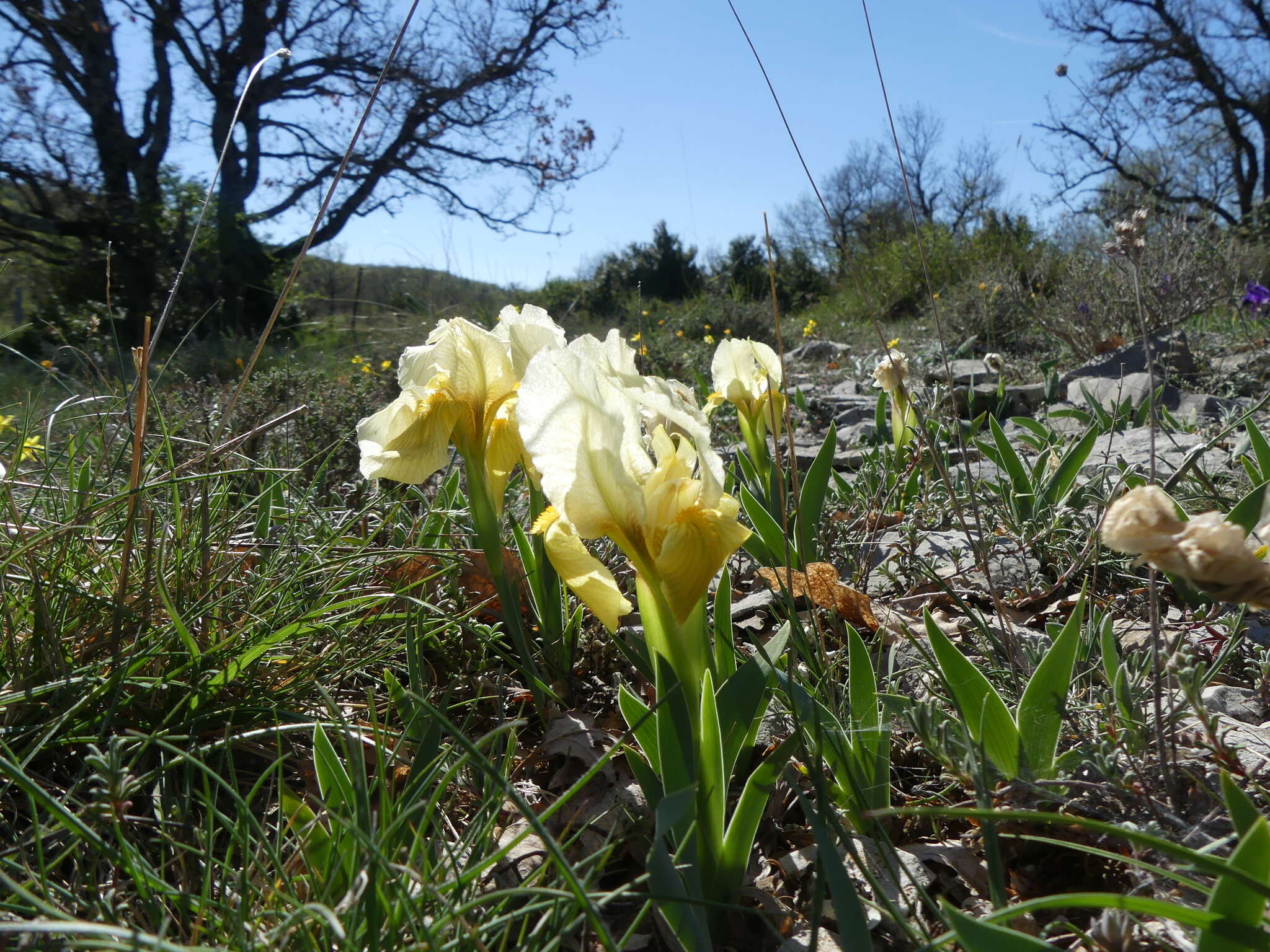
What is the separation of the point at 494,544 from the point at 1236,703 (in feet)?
4.16

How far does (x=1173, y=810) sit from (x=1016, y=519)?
3.77 feet

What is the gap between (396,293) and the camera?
8234 mm

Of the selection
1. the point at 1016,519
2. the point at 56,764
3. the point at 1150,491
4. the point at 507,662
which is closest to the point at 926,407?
the point at 1016,519

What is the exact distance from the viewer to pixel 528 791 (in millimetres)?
1268

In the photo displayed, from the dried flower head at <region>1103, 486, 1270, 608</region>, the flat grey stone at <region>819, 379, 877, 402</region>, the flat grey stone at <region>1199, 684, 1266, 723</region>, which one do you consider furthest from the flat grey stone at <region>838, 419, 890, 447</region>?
the dried flower head at <region>1103, 486, 1270, 608</region>

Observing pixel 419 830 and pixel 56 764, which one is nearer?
pixel 419 830

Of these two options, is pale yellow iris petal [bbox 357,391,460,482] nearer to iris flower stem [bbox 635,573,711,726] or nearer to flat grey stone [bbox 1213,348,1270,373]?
iris flower stem [bbox 635,573,711,726]

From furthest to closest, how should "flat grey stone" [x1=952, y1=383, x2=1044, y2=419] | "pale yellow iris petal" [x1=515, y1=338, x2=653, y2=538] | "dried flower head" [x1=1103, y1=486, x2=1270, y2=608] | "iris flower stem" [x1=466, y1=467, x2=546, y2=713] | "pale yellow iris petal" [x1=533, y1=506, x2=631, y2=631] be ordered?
1. "flat grey stone" [x1=952, y1=383, x2=1044, y2=419]
2. "iris flower stem" [x1=466, y1=467, x2=546, y2=713]
3. "pale yellow iris petal" [x1=533, y1=506, x2=631, y2=631]
4. "pale yellow iris petal" [x1=515, y1=338, x2=653, y2=538]
5. "dried flower head" [x1=1103, y1=486, x2=1270, y2=608]

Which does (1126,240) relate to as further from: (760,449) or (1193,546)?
(760,449)

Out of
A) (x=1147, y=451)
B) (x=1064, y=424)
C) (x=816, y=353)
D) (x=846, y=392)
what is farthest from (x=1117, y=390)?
(x=816, y=353)

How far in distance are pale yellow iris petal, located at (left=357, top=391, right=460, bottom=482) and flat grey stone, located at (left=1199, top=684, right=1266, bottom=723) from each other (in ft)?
4.30

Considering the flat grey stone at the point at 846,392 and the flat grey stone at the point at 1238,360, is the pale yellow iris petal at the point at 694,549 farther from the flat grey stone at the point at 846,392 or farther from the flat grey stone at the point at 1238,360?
the flat grey stone at the point at 1238,360

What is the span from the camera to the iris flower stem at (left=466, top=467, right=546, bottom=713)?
1.38 meters

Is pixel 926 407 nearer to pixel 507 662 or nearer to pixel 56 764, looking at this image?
pixel 507 662
